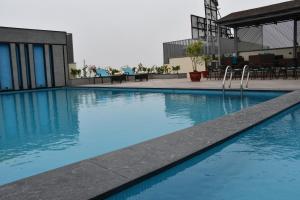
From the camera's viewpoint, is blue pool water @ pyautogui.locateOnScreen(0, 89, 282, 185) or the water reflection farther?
the water reflection

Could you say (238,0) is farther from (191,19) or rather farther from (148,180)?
(148,180)

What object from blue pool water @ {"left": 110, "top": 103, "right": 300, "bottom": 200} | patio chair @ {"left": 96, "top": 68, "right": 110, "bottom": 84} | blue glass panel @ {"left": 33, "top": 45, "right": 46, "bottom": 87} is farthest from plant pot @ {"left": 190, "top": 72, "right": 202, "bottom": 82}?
blue pool water @ {"left": 110, "top": 103, "right": 300, "bottom": 200}

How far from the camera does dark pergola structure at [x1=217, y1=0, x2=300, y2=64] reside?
14164 mm

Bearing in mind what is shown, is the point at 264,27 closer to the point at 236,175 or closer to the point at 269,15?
the point at 269,15

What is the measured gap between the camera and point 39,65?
59.5 ft

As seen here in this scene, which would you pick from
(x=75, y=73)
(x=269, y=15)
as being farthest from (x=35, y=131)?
(x=75, y=73)

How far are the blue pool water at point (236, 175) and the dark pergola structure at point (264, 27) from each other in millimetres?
11417

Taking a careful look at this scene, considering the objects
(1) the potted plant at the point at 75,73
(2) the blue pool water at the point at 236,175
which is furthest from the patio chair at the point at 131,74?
(2) the blue pool water at the point at 236,175

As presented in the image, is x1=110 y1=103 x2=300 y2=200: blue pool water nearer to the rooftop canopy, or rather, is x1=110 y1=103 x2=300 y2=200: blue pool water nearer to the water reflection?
the water reflection

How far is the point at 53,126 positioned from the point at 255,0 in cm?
2404

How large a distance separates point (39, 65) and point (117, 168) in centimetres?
1677

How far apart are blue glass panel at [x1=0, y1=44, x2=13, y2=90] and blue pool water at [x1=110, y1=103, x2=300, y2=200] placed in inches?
604

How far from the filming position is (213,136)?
387 centimetres

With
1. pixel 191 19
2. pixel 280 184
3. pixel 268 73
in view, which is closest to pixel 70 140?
pixel 280 184
